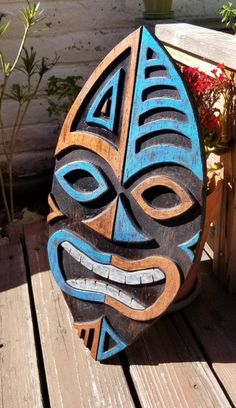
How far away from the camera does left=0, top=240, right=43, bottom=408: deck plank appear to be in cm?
180

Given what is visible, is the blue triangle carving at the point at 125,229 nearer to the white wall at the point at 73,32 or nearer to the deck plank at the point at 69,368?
the deck plank at the point at 69,368

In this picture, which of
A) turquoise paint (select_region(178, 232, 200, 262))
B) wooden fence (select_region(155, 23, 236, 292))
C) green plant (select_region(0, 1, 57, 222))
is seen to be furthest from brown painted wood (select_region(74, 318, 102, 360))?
green plant (select_region(0, 1, 57, 222))

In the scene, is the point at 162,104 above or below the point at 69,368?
Answer: above

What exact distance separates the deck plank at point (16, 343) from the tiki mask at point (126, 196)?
0.81 feet

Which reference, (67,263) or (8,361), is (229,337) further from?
(8,361)

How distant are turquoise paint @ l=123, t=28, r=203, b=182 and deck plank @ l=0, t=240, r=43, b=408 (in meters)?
0.83

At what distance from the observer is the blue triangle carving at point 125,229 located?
5.83ft

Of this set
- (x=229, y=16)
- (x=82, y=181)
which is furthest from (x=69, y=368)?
(x=229, y=16)

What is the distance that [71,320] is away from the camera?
216 centimetres

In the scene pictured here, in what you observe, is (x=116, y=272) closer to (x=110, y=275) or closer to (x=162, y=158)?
(x=110, y=275)

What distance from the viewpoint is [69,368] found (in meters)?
1.89

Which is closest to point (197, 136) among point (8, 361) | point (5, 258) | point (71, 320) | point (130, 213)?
point (130, 213)

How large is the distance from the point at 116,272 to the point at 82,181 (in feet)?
1.27

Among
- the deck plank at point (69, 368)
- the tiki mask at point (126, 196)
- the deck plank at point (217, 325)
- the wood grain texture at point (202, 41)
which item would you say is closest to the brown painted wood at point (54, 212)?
the tiki mask at point (126, 196)
